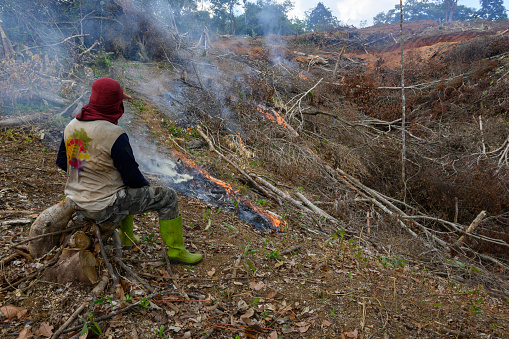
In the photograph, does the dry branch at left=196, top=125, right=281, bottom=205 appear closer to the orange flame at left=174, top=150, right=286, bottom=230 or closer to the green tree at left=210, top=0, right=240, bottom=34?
the orange flame at left=174, top=150, right=286, bottom=230

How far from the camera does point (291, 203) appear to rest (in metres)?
5.49

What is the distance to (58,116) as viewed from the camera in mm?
5621

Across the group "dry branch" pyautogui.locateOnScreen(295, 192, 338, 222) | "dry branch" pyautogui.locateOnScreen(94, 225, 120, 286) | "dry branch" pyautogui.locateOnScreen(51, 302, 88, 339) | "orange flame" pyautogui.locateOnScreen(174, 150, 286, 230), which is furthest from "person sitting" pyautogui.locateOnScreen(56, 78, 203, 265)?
"dry branch" pyautogui.locateOnScreen(295, 192, 338, 222)

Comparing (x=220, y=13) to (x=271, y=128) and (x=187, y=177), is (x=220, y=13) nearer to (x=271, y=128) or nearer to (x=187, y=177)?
(x=271, y=128)

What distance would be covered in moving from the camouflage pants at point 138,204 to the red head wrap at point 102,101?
0.64 meters

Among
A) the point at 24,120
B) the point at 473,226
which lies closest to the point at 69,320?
the point at 24,120

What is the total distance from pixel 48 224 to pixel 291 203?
12.9 ft

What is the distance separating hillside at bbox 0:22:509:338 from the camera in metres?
2.40

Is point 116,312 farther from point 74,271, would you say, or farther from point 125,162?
point 125,162

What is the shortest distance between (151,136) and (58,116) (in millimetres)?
1741

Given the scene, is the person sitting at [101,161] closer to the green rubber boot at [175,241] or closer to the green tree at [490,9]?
the green rubber boot at [175,241]

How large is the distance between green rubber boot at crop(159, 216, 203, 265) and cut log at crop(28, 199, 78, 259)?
2.48 ft

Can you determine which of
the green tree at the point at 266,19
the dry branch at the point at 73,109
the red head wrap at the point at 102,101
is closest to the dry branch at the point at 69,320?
the red head wrap at the point at 102,101

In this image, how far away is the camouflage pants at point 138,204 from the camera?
7.91ft
